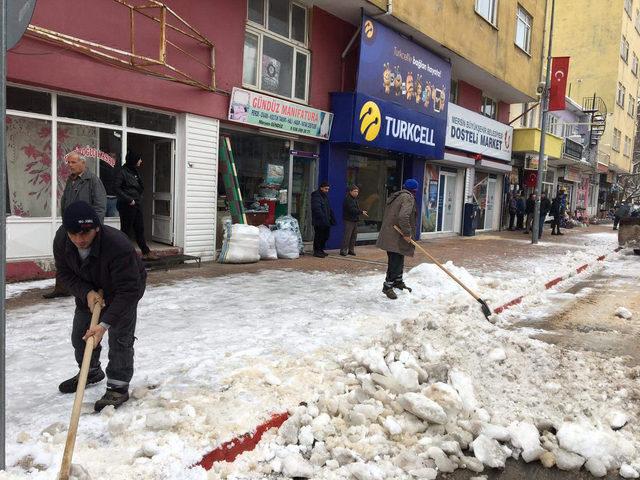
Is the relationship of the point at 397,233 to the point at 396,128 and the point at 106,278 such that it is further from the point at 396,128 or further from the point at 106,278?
the point at 396,128

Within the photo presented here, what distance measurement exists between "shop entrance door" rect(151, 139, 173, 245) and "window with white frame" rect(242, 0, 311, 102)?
2222 mm

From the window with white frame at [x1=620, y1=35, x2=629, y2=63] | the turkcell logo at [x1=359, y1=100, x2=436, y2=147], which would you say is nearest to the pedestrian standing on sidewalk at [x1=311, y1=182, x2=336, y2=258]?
the turkcell logo at [x1=359, y1=100, x2=436, y2=147]

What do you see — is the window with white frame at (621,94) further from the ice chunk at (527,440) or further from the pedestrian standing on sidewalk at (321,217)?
the ice chunk at (527,440)

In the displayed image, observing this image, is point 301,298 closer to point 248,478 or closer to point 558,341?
point 558,341

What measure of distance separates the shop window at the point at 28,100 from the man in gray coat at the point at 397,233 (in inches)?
208

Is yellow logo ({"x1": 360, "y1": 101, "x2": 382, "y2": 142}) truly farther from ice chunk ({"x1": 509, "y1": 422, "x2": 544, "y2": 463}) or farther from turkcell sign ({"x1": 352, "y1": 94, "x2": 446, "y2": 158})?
ice chunk ({"x1": 509, "y1": 422, "x2": 544, "y2": 463})

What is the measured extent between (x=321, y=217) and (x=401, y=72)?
4.96 metres

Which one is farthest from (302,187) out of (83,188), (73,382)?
(73,382)

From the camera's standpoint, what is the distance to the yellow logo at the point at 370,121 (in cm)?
1230

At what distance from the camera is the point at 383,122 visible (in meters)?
12.9

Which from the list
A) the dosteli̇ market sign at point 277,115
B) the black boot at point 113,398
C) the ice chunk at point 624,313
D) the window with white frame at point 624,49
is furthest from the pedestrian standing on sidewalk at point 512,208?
the window with white frame at point 624,49

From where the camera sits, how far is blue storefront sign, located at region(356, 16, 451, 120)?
1227 centimetres

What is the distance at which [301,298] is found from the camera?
7.28 m

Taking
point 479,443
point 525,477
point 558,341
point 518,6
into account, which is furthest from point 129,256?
point 518,6
